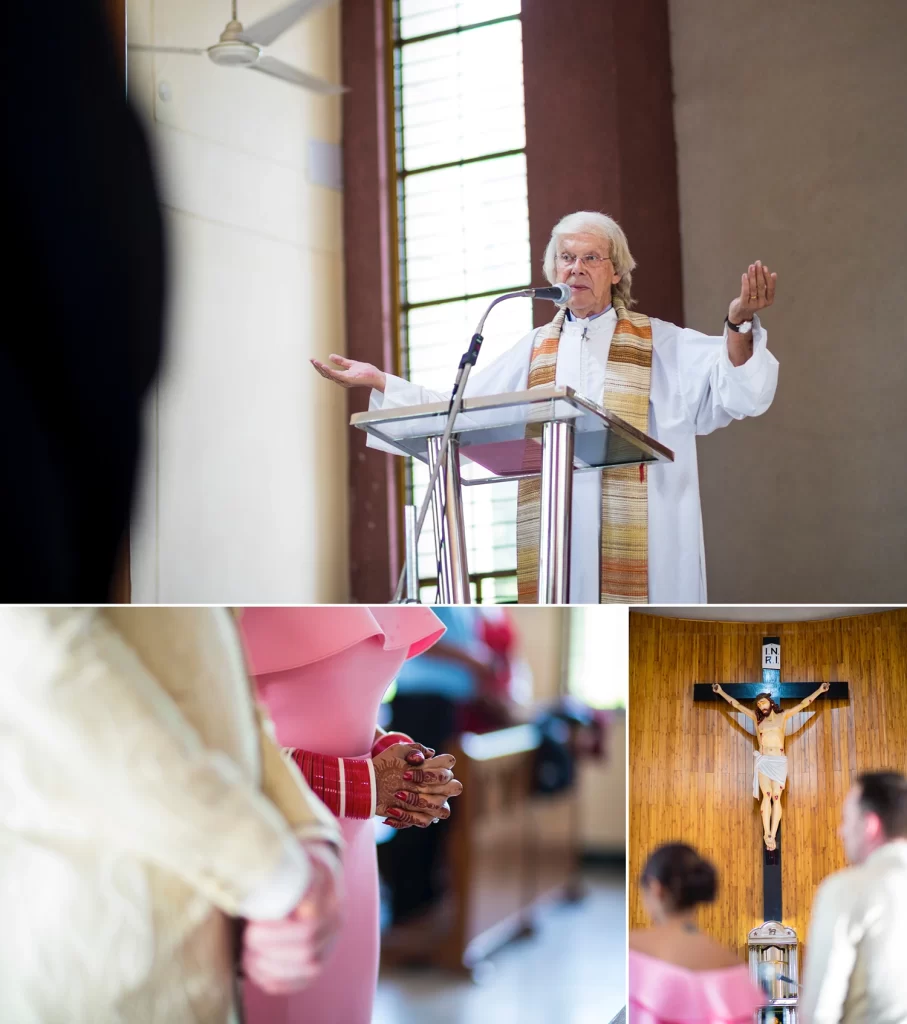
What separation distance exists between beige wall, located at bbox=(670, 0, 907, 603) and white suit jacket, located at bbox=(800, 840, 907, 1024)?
2.60 metres

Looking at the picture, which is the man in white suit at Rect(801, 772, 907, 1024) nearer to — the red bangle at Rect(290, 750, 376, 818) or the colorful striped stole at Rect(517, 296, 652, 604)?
the red bangle at Rect(290, 750, 376, 818)

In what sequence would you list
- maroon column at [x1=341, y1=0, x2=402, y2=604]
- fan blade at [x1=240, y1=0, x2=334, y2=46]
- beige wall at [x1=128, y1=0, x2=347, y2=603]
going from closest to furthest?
fan blade at [x1=240, y1=0, x2=334, y2=46], beige wall at [x1=128, y1=0, x2=347, y2=603], maroon column at [x1=341, y1=0, x2=402, y2=604]

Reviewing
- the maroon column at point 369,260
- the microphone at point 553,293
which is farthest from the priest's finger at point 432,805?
the maroon column at point 369,260

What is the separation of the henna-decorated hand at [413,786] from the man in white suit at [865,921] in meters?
0.68

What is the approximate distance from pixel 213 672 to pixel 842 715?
1128 millimetres

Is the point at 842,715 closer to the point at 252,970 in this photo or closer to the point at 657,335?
the point at 252,970

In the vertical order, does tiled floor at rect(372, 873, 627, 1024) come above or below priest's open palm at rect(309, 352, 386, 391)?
below

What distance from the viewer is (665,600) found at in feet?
12.0

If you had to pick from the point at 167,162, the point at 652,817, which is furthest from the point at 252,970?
the point at 167,162

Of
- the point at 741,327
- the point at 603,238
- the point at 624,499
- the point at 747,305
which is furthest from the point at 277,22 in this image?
the point at 747,305

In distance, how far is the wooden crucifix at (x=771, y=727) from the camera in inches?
87.8

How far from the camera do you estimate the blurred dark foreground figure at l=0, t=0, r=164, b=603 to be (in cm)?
481

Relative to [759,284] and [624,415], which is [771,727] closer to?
[759,284]

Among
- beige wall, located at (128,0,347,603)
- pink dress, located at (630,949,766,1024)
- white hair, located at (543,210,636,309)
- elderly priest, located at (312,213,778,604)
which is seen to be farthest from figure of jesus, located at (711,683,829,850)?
beige wall, located at (128,0,347,603)
